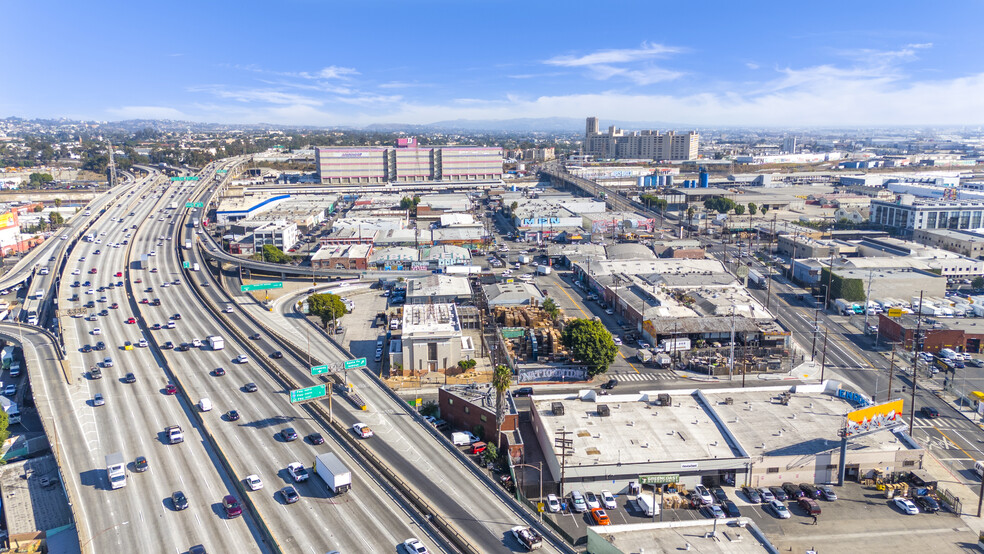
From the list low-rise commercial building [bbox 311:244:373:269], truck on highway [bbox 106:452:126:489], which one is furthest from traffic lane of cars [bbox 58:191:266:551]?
low-rise commercial building [bbox 311:244:373:269]

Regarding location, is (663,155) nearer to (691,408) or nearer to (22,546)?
(691,408)

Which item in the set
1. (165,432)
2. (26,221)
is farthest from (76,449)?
(26,221)

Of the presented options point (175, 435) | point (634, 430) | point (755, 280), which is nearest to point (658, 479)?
point (634, 430)

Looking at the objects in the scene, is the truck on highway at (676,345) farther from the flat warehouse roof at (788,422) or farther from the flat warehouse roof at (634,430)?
the flat warehouse roof at (634,430)

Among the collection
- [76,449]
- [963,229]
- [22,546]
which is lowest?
[22,546]

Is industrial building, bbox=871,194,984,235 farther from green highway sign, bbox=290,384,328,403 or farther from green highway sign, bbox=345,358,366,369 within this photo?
green highway sign, bbox=290,384,328,403

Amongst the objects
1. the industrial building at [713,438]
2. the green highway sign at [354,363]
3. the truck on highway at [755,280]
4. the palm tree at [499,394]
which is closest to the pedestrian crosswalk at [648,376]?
the industrial building at [713,438]

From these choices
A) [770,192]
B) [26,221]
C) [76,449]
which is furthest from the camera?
[770,192]
